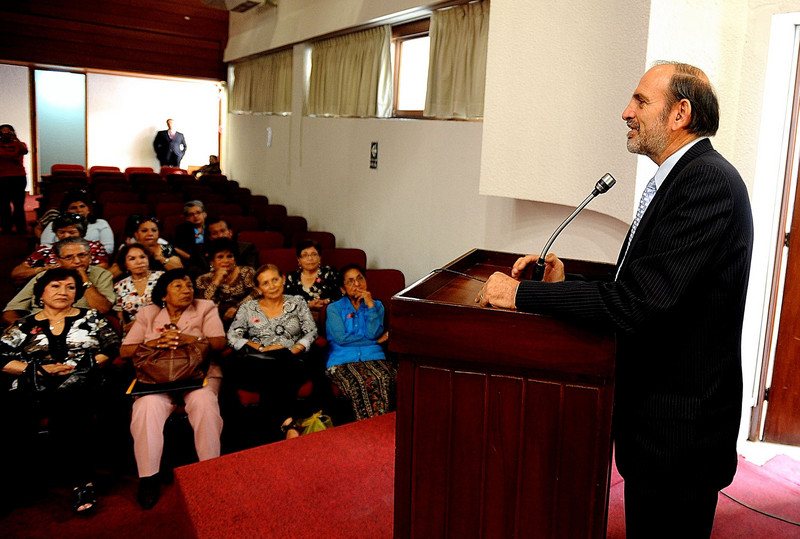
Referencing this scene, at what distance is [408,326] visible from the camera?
4.50 feet

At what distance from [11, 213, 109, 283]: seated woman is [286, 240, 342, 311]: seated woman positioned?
136 centimetres

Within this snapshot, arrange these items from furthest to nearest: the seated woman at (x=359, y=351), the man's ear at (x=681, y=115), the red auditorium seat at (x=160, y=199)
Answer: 1. the red auditorium seat at (x=160, y=199)
2. the seated woman at (x=359, y=351)
3. the man's ear at (x=681, y=115)

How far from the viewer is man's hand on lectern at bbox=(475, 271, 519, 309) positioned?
1.35 meters

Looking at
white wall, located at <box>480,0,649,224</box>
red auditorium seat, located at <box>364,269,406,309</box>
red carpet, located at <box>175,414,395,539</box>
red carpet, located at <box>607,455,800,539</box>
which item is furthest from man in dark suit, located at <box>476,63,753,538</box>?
red auditorium seat, located at <box>364,269,406,309</box>

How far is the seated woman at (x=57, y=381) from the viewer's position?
124 inches

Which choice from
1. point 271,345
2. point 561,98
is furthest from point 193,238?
point 561,98

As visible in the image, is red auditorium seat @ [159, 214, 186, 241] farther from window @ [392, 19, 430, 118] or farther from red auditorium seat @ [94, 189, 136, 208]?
window @ [392, 19, 430, 118]

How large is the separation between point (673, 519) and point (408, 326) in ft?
2.11

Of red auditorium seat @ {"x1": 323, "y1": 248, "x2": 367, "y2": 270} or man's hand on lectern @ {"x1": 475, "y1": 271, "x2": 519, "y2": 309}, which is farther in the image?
red auditorium seat @ {"x1": 323, "y1": 248, "x2": 367, "y2": 270}

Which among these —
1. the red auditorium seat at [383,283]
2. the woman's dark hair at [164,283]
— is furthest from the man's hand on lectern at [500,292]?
the red auditorium seat at [383,283]

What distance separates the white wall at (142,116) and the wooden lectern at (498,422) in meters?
13.2

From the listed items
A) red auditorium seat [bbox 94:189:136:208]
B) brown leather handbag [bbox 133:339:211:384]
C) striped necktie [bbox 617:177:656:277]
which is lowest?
brown leather handbag [bbox 133:339:211:384]

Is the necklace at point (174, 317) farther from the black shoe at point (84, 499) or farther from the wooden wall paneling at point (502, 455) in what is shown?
the wooden wall paneling at point (502, 455)

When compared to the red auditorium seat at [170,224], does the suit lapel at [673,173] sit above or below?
above
